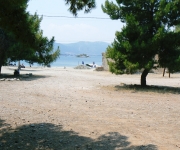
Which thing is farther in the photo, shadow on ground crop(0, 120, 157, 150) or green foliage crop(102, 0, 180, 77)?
green foliage crop(102, 0, 180, 77)

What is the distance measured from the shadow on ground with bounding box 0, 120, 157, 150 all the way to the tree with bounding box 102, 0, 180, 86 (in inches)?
357

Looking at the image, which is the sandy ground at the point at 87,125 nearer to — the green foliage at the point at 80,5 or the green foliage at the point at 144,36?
the green foliage at the point at 80,5

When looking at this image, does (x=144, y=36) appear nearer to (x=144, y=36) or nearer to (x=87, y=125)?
(x=144, y=36)

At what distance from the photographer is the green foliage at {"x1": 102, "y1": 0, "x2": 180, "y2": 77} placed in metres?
14.4

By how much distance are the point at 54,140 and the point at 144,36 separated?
11.2m

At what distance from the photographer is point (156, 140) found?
18.2 feet

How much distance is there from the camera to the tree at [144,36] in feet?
47.2

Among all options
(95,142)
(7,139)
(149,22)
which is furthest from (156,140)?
(149,22)

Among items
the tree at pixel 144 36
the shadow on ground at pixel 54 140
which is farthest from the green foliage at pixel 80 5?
the tree at pixel 144 36

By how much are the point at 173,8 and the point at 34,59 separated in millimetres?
16125

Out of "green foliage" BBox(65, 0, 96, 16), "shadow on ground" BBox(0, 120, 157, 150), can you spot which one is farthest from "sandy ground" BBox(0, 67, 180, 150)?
"green foliage" BBox(65, 0, 96, 16)

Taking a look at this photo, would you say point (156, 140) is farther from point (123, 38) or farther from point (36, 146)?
point (123, 38)

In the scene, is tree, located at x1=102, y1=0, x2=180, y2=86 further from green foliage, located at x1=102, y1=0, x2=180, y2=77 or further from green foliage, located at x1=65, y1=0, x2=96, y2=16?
green foliage, located at x1=65, y1=0, x2=96, y2=16

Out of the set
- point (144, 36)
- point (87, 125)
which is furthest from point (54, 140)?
point (144, 36)
